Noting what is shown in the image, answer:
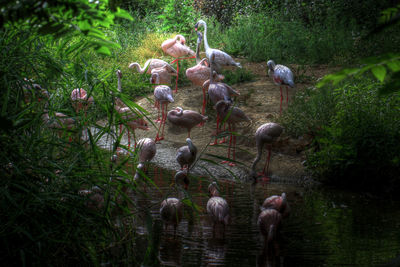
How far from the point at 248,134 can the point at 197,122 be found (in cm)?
96

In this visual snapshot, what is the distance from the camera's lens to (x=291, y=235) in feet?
13.0

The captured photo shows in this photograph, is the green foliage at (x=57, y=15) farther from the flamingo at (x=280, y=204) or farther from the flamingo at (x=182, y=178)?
the flamingo at (x=182, y=178)

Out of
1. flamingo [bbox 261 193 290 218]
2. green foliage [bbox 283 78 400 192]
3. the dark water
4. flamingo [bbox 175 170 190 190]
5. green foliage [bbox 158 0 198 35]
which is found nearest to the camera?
the dark water

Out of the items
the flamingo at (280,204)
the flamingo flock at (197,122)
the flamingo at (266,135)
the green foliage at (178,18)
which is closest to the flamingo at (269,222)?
the flamingo flock at (197,122)

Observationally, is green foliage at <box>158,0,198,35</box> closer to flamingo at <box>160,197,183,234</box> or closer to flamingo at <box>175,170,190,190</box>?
flamingo at <box>175,170,190,190</box>

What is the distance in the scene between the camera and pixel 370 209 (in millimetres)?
4867

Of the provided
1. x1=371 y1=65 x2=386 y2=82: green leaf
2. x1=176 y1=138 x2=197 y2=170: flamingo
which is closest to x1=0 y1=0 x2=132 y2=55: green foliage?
x1=371 y1=65 x2=386 y2=82: green leaf

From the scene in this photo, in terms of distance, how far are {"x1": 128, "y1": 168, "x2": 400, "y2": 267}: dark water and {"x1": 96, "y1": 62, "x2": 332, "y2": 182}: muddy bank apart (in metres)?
0.94

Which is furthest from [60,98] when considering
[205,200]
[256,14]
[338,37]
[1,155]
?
[256,14]

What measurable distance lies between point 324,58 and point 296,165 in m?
5.08

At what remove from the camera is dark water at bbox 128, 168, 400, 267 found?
11.0ft

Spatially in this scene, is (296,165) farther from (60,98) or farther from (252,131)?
(60,98)

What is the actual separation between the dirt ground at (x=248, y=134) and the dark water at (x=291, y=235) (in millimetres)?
1022

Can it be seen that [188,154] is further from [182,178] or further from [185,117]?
[185,117]
